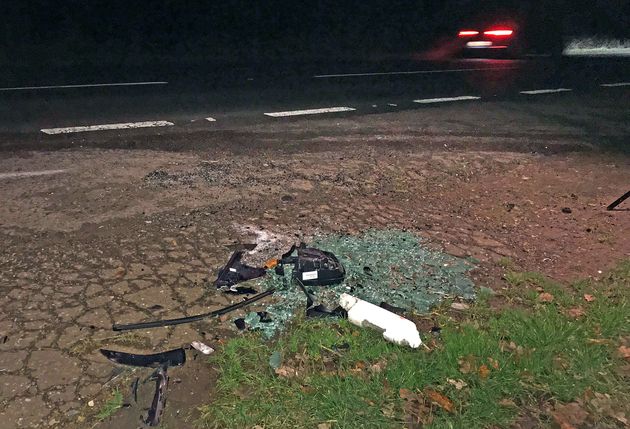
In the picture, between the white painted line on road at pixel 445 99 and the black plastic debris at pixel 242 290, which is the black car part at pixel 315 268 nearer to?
the black plastic debris at pixel 242 290

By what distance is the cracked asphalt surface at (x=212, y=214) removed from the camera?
8.17 ft

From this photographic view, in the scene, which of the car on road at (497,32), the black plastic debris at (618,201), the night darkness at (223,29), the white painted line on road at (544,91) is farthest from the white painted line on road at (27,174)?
the car on road at (497,32)

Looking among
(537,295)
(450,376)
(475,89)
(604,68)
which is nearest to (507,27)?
(604,68)

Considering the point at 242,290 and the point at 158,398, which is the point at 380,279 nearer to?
the point at 242,290

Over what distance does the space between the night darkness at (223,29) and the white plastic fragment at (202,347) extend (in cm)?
1154

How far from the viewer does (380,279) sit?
3215 millimetres

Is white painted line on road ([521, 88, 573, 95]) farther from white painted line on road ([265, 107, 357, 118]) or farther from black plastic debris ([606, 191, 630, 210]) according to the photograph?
black plastic debris ([606, 191, 630, 210])

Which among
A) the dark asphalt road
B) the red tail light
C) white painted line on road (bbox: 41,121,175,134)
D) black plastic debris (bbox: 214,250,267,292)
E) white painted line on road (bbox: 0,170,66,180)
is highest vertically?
the red tail light

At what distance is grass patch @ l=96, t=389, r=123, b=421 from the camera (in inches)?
82.2

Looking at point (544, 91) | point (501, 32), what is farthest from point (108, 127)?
point (501, 32)

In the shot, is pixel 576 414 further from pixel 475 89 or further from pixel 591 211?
pixel 475 89

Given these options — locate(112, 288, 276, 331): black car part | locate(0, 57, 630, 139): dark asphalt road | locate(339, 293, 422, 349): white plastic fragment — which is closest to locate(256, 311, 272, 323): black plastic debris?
locate(112, 288, 276, 331): black car part

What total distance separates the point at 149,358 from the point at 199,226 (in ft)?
4.94

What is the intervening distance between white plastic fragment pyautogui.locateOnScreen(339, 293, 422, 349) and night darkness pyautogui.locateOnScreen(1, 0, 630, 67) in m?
11.8
